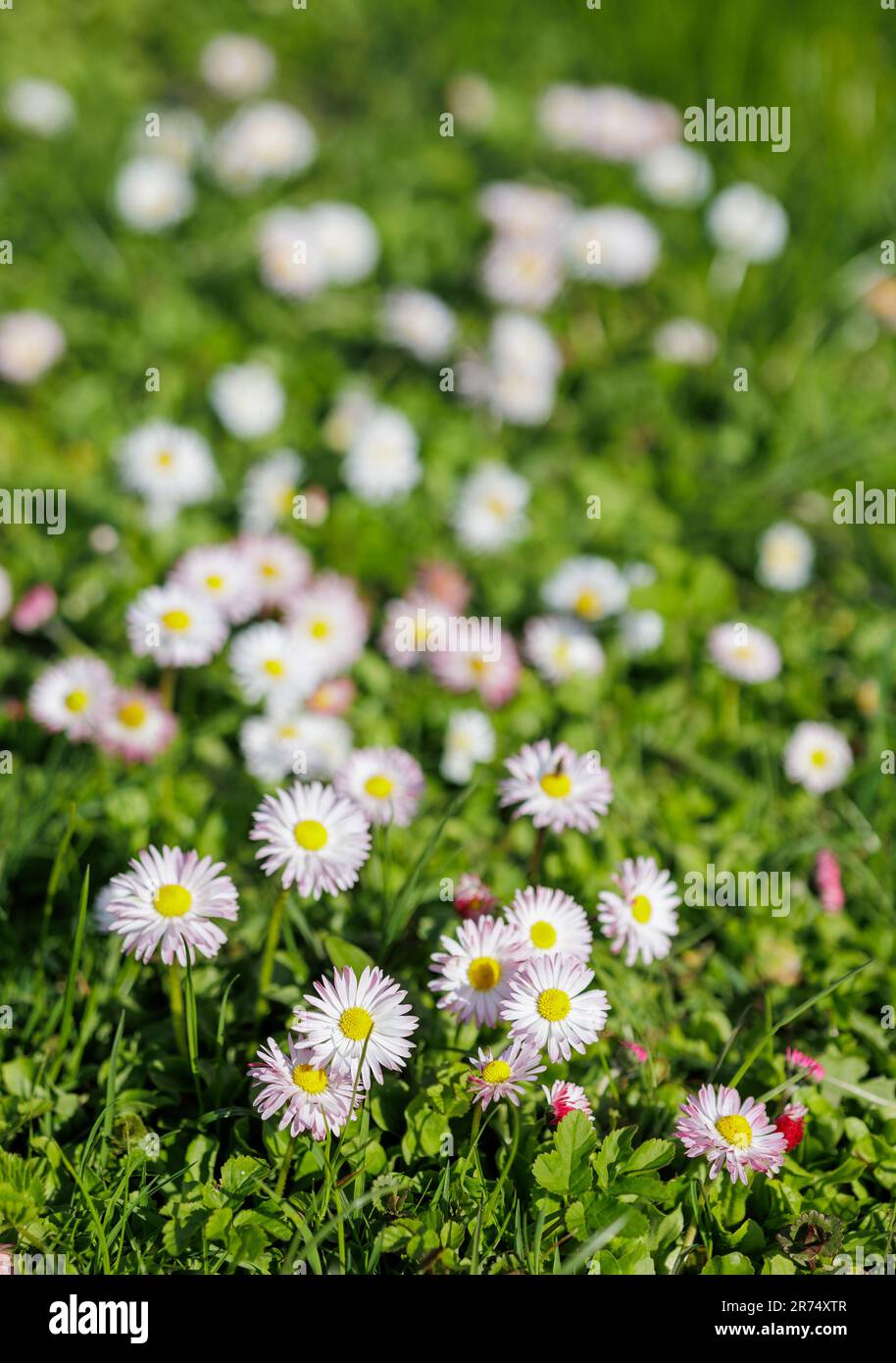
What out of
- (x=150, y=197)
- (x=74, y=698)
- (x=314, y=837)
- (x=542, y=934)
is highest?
(x=150, y=197)

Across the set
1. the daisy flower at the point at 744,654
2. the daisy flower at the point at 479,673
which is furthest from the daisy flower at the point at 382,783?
the daisy flower at the point at 744,654

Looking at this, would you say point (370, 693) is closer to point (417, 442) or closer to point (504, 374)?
point (417, 442)

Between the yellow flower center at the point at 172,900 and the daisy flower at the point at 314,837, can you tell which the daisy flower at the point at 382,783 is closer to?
the daisy flower at the point at 314,837

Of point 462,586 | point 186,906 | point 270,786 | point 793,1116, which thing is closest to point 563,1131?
point 793,1116

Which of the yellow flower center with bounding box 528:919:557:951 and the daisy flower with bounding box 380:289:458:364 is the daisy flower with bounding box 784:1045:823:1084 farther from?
the daisy flower with bounding box 380:289:458:364

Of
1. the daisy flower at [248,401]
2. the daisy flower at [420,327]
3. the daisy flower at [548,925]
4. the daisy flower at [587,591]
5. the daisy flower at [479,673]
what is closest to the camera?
the daisy flower at [548,925]

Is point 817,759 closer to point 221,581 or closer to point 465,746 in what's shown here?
point 465,746

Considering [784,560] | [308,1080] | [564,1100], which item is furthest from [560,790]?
[784,560]
